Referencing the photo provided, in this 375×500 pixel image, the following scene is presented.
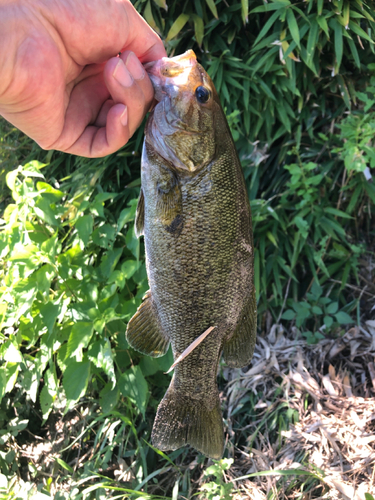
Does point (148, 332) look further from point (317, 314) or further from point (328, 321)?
point (317, 314)

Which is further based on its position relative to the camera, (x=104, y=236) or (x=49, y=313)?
(x=104, y=236)

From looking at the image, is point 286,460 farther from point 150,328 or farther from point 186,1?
point 186,1

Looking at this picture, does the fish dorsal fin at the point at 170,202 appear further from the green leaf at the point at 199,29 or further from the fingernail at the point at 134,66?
the green leaf at the point at 199,29

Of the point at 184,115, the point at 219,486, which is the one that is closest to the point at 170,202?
the point at 184,115

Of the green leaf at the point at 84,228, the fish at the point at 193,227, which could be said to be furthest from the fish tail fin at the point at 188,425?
the green leaf at the point at 84,228

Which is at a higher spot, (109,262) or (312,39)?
(312,39)

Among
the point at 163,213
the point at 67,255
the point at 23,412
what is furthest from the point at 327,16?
the point at 23,412
